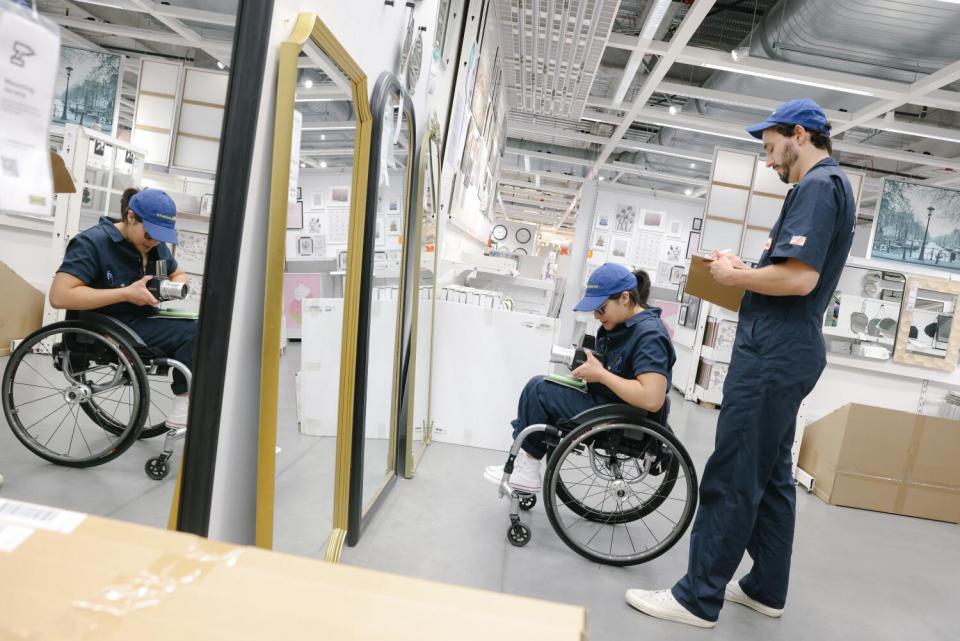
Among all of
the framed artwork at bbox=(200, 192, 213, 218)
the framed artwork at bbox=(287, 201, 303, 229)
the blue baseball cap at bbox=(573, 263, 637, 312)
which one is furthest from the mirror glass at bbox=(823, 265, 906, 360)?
the framed artwork at bbox=(200, 192, 213, 218)

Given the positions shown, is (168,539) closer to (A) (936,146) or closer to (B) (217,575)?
(B) (217,575)

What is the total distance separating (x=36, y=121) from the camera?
673mm

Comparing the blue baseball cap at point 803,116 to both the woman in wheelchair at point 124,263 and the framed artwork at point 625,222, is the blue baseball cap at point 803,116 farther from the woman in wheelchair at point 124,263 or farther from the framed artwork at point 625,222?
the framed artwork at point 625,222

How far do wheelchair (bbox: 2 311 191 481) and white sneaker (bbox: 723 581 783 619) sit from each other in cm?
222

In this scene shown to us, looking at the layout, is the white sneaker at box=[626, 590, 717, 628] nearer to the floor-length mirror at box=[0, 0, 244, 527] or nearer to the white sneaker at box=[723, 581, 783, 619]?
the white sneaker at box=[723, 581, 783, 619]

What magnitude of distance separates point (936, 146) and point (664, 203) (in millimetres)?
5923

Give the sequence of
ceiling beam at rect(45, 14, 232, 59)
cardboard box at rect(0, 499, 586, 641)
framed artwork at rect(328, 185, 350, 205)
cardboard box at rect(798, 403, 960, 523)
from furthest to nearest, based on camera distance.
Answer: cardboard box at rect(798, 403, 960, 523), framed artwork at rect(328, 185, 350, 205), ceiling beam at rect(45, 14, 232, 59), cardboard box at rect(0, 499, 586, 641)

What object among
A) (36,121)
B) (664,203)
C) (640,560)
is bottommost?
(640,560)

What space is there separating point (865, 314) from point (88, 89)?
6582 millimetres

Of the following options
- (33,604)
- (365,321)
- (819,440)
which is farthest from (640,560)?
(33,604)

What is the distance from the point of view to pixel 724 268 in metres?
2.20

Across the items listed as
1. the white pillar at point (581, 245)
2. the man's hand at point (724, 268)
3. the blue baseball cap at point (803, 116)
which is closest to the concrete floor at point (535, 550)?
the man's hand at point (724, 268)

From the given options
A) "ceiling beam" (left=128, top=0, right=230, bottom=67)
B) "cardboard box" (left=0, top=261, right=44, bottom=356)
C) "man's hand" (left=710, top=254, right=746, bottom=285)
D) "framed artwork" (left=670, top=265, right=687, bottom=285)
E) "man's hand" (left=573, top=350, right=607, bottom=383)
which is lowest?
"man's hand" (left=573, top=350, right=607, bottom=383)

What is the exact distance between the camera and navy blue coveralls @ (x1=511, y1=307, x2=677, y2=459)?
2.58 metres
